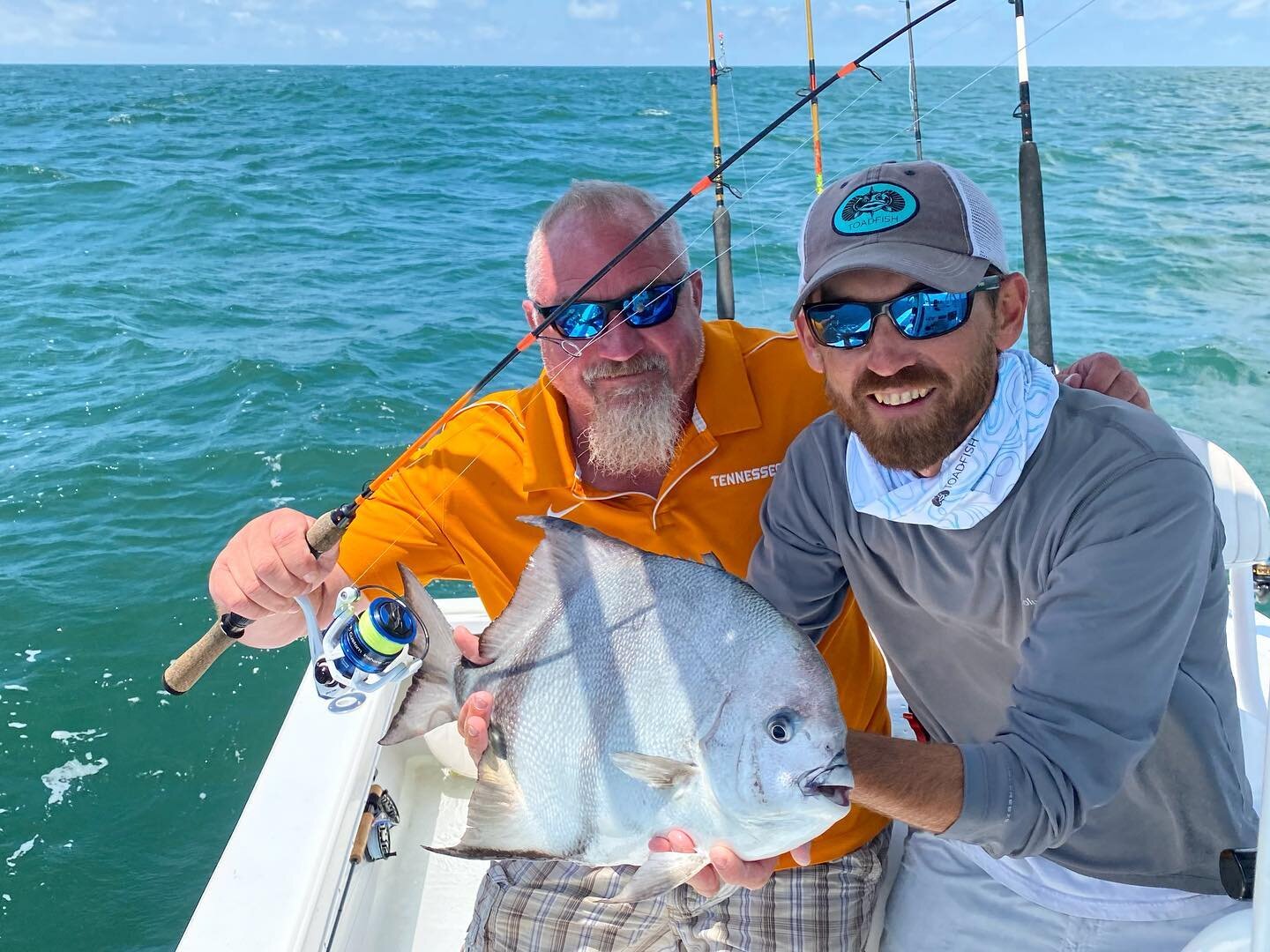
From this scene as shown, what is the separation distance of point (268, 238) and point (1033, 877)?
512 inches

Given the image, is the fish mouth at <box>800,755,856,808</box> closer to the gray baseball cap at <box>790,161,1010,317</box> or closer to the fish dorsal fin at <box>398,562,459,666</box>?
the fish dorsal fin at <box>398,562,459,666</box>

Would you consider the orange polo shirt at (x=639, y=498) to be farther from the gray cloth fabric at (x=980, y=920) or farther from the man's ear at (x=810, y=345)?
the man's ear at (x=810, y=345)

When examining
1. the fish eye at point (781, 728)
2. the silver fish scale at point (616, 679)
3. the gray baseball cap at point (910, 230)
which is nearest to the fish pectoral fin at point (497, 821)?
the silver fish scale at point (616, 679)

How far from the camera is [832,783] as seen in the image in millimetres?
1312

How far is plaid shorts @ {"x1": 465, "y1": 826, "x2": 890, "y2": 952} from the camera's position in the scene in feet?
6.91

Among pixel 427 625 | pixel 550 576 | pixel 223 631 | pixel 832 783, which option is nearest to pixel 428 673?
pixel 427 625

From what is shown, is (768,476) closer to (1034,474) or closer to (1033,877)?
(1034,474)

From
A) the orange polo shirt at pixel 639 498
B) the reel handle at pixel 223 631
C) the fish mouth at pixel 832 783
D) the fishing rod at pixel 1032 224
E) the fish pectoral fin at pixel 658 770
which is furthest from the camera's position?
the fishing rod at pixel 1032 224

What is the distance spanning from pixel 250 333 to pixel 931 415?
29.5 ft

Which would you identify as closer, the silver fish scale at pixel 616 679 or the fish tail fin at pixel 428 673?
the silver fish scale at pixel 616 679

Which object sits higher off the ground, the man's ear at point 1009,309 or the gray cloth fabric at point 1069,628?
the man's ear at point 1009,309

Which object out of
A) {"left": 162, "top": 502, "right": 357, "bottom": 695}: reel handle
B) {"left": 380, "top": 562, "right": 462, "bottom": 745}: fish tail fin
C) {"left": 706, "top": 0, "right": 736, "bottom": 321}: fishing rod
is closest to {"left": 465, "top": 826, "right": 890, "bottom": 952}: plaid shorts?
{"left": 380, "top": 562, "right": 462, "bottom": 745}: fish tail fin

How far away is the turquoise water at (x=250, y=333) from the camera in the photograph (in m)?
4.21

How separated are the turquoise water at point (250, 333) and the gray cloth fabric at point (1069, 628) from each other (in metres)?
1.34
